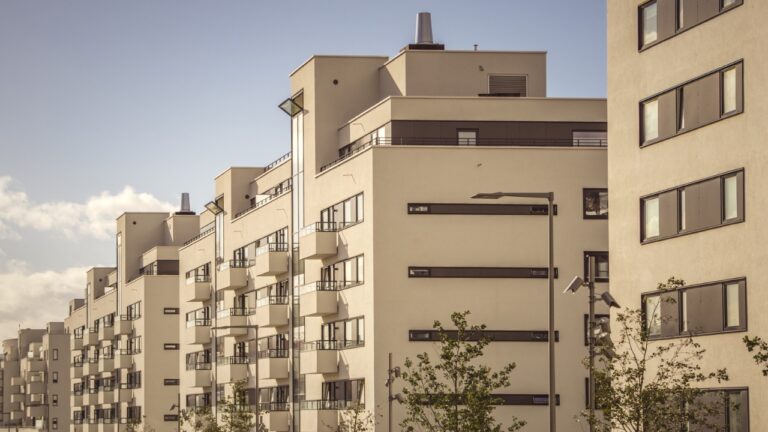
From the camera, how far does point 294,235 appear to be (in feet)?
288

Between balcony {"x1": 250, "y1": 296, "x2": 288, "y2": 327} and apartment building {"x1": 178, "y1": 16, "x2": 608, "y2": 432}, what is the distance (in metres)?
5.74

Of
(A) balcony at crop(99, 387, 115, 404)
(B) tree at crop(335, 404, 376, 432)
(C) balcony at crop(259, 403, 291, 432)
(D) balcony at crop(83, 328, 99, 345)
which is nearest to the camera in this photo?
(B) tree at crop(335, 404, 376, 432)

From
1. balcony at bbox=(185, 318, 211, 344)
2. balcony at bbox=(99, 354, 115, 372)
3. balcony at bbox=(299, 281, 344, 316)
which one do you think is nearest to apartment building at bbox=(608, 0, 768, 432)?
balcony at bbox=(299, 281, 344, 316)

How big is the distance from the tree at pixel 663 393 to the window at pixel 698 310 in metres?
0.27

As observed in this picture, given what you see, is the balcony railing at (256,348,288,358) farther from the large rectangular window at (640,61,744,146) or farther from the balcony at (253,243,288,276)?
the large rectangular window at (640,61,744,146)

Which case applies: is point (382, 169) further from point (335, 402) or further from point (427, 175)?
point (335, 402)

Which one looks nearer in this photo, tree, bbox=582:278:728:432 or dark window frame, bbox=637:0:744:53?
tree, bbox=582:278:728:432

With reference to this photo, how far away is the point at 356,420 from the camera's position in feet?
236

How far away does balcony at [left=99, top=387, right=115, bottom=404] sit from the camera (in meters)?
149

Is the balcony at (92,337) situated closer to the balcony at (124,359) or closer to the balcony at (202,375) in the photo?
the balcony at (124,359)

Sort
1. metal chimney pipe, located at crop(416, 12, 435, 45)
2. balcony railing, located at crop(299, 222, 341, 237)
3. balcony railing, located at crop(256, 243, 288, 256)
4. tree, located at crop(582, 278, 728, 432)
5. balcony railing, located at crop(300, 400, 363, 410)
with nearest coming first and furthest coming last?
tree, located at crop(582, 278, 728, 432) → balcony railing, located at crop(300, 400, 363, 410) → balcony railing, located at crop(299, 222, 341, 237) → metal chimney pipe, located at crop(416, 12, 435, 45) → balcony railing, located at crop(256, 243, 288, 256)

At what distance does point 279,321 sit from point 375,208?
1761cm

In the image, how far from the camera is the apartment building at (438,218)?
73438mm

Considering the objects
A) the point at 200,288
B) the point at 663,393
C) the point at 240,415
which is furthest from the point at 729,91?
the point at 200,288
